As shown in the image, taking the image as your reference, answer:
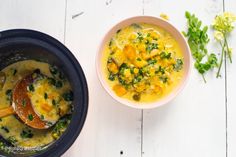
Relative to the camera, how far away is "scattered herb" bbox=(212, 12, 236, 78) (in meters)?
1.49

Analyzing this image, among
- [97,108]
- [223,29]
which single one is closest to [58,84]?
[97,108]

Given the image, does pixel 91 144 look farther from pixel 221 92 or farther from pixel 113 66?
pixel 221 92

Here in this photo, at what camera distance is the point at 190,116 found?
4.92 feet

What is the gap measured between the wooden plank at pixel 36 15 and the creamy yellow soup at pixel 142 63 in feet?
0.63

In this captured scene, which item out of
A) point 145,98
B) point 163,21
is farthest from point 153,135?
point 163,21

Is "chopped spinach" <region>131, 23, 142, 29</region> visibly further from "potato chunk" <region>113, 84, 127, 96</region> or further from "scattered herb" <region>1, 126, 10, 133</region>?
"scattered herb" <region>1, 126, 10, 133</region>

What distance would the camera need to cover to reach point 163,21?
1.41 m

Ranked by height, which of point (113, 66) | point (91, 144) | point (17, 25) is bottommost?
point (91, 144)

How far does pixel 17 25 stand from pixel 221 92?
26.8 inches

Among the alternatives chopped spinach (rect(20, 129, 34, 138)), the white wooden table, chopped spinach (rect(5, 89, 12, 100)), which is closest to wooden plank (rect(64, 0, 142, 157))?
the white wooden table

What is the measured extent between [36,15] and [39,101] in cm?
28

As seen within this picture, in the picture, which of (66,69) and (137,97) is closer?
(66,69)

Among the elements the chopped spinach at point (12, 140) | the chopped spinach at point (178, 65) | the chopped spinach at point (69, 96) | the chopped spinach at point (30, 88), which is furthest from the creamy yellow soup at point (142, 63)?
the chopped spinach at point (12, 140)

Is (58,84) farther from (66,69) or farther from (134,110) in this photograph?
(134,110)
